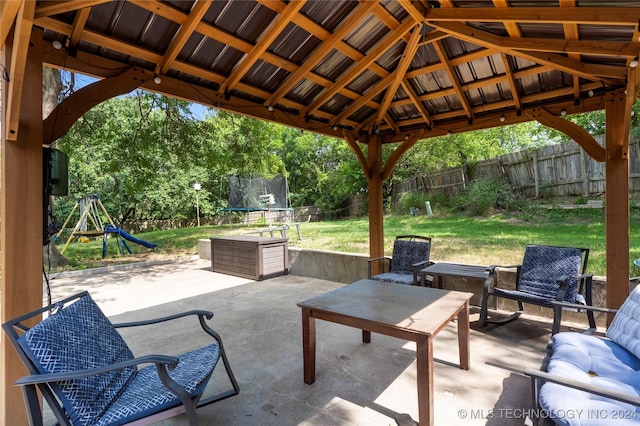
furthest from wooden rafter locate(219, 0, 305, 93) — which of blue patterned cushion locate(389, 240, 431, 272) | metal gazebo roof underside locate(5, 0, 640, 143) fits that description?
blue patterned cushion locate(389, 240, 431, 272)

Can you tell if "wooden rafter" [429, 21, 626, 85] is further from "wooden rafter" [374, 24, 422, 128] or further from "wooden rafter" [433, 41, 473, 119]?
"wooden rafter" [433, 41, 473, 119]

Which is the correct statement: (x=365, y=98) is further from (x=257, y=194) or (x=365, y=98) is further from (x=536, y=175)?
(x=257, y=194)

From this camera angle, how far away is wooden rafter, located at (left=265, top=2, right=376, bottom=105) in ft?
8.89

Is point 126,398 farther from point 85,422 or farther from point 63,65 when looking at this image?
point 63,65

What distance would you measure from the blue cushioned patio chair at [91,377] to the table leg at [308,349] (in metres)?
0.77

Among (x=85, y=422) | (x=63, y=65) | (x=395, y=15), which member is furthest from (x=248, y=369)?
(x=395, y=15)

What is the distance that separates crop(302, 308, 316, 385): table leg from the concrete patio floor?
0.29 ft

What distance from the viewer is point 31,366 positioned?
4.99ft

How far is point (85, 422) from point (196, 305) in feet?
11.1

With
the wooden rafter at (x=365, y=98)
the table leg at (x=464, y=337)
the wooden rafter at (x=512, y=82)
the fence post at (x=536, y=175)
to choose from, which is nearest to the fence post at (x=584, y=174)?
the fence post at (x=536, y=175)

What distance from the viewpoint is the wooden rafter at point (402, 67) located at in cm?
296

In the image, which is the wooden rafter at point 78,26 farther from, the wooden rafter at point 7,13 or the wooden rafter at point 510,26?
the wooden rafter at point 510,26

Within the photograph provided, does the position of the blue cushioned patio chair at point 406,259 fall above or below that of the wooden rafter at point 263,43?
below

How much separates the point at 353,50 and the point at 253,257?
4.40 m
